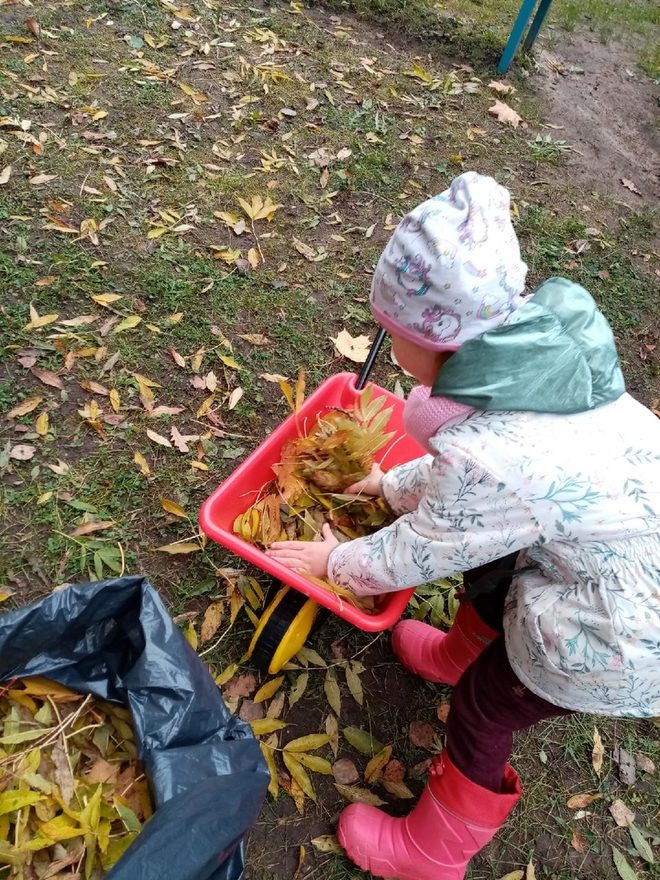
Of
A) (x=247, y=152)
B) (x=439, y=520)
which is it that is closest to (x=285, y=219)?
(x=247, y=152)

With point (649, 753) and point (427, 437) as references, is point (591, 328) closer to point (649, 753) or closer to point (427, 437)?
point (427, 437)

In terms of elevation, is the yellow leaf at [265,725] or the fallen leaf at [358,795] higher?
the yellow leaf at [265,725]

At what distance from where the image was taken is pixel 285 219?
119 inches

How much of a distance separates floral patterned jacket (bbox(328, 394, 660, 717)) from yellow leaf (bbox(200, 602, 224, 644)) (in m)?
0.77

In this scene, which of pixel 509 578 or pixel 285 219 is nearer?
pixel 509 578

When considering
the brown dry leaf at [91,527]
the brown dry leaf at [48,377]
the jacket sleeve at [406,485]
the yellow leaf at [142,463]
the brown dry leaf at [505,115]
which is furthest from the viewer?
the brown dry leaf at [505,115]

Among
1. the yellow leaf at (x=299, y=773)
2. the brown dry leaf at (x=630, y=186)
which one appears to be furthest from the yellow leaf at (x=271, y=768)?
the brown dry leaf at (x=630, y=186)

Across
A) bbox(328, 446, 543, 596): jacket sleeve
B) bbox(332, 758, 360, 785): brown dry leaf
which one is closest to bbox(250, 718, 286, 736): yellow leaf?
bbox(332, 758, 360, 785): brown dry leaf

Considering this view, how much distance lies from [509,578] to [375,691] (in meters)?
0.58

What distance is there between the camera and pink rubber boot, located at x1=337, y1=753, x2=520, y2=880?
1465mm

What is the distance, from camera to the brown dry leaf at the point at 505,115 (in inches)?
153

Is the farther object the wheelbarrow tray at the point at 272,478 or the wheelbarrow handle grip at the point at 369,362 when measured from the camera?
the wheelbarrow handle grip at the point at 369,362

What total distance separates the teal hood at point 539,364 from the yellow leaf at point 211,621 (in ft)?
3.28

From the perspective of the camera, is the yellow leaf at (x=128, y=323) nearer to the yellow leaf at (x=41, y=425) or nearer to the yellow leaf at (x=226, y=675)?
the yellow leaf at (x=41, y=425)
